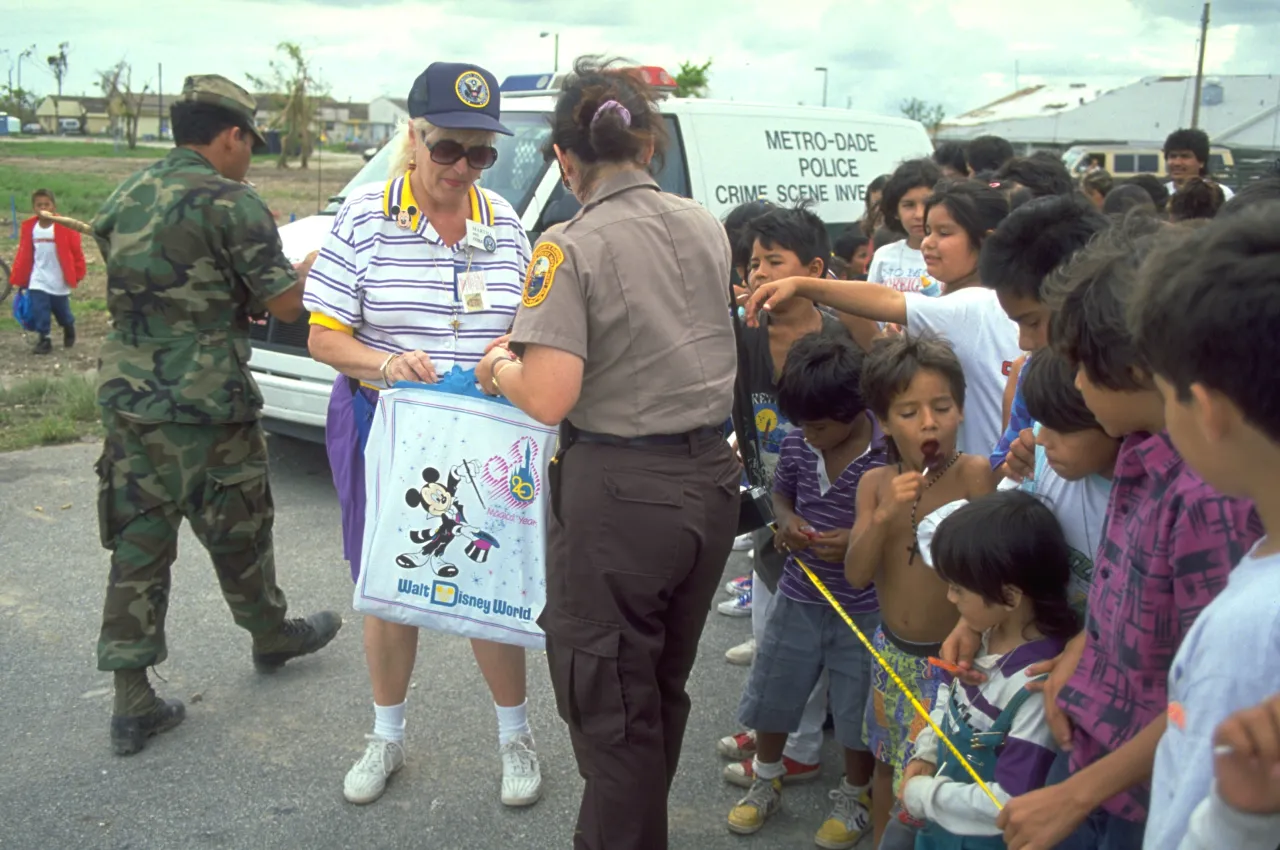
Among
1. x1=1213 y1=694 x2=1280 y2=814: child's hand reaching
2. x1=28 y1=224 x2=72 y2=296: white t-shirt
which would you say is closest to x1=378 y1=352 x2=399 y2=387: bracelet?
x1=1213 y1=694 x2=1280 y2=814: child's hand reaching

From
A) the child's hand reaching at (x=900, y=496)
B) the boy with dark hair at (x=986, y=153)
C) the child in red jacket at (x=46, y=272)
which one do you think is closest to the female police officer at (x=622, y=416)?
the child's hand reaching at (x=900, y=496)

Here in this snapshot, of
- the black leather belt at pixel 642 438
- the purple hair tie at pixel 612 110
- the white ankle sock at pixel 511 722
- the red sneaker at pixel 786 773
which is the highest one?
the purple hair tie at pixel 612 110

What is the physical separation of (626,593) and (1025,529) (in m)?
0.87

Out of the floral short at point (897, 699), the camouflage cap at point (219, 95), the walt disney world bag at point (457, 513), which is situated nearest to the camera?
the floral short at point (897, 699)

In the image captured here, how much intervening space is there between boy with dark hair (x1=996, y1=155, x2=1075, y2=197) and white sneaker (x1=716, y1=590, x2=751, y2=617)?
209cm

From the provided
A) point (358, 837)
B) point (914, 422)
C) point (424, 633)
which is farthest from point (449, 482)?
point (424, 633)

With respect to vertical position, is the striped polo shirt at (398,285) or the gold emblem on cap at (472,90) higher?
the gold emblem on cap at (472,90)

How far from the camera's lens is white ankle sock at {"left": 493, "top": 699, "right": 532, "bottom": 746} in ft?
11.2

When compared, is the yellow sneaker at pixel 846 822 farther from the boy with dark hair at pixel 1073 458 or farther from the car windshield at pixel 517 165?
A: the car windshield at pixel 517 165

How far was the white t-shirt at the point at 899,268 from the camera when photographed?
5.06 metres

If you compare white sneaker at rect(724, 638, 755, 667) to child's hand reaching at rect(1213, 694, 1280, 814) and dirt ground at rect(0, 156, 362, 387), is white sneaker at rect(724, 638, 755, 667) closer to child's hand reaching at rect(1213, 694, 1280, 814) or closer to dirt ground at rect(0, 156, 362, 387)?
child's hand reaching at rect(1213, 694, 1280, 814)

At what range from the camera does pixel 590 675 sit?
2.52 metres

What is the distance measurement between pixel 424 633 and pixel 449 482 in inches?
67.9

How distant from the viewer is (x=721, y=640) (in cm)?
457
